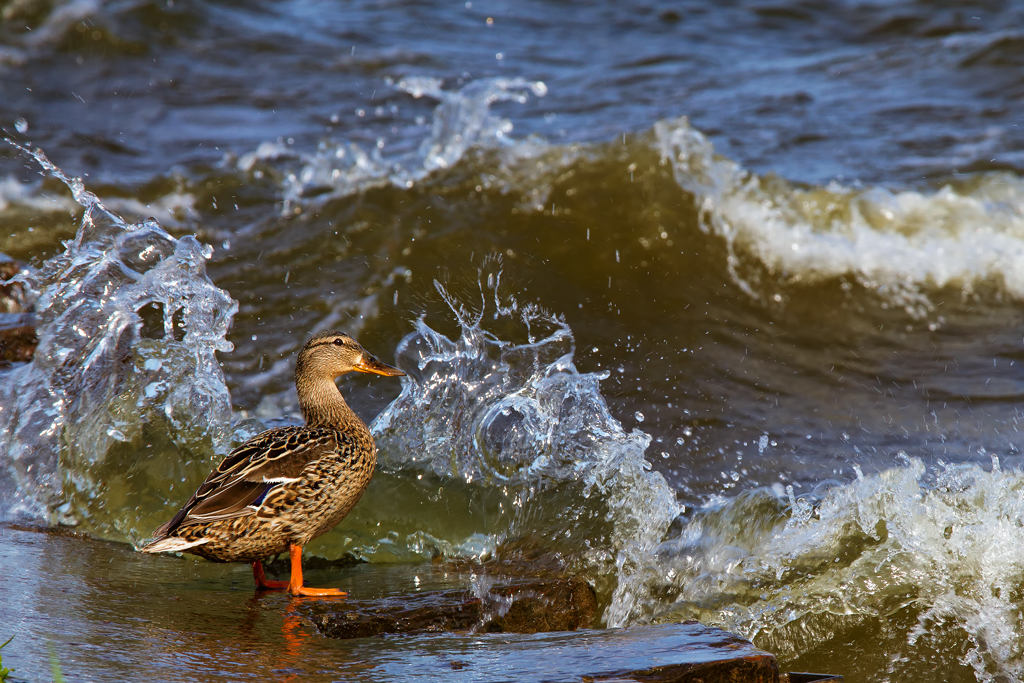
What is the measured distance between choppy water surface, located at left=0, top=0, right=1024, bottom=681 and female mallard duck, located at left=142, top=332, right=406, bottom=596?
58cm

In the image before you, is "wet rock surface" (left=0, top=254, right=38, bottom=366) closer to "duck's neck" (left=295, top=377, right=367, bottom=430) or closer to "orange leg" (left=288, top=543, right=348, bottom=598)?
"duck's neck" (left=295, top=377, right=367, bottom=430)

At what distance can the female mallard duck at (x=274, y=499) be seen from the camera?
3523mm

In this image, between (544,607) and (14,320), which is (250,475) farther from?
(14,320)

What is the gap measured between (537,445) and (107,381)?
7.10 feet

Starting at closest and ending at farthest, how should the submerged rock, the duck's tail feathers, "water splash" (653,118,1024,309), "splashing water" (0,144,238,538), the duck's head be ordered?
the submerged rock
the duck's tail feathers
the duck's head
"splashing water" (0,144,238,538)
"water splash" (653,118,1024,309)

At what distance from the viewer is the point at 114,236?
16.9ft

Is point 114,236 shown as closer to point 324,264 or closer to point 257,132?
point 324,264

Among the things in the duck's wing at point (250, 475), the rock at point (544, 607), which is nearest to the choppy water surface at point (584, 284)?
the rock at point (544, 607)

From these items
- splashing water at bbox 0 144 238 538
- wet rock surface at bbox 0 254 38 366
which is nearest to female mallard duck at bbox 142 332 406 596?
splashing water at bbox 0 144 238 538

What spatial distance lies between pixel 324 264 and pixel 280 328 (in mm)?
818

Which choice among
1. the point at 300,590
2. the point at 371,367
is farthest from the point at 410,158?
the point at 300,590

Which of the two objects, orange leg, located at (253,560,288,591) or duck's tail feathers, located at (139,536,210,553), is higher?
duck's tail feathers, located at (139,536,210,553)

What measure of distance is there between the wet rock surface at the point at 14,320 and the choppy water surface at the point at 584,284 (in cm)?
35

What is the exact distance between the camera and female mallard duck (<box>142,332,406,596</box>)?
3.52 meters
